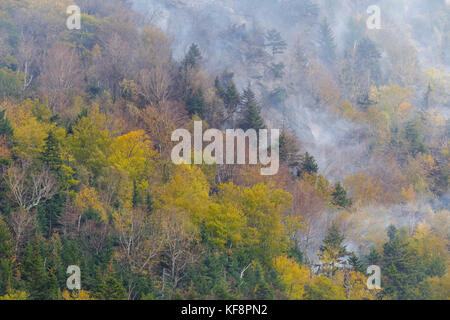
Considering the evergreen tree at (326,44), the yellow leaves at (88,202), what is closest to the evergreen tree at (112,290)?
the yellow leaves at (88,202)

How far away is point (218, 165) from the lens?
4966 cm

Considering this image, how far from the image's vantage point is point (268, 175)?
50406mm

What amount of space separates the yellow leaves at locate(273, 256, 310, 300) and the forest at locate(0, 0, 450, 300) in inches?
6.2

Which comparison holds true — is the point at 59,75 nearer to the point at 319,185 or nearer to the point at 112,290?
the point at 319,185

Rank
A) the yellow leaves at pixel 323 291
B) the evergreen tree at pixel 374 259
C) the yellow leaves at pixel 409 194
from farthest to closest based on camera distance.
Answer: the yellow leaves at pixel 409 194
the evergreen tree at pixel 374 259
the yellow leaves at pixel 323 291

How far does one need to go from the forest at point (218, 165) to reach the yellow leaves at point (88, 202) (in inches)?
5.4

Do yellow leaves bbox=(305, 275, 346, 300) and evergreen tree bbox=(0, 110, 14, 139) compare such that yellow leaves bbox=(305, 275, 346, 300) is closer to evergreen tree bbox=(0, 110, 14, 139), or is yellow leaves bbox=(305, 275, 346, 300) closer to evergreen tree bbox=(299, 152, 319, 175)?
evergreen tree bbox=(299, 152, 319, 175)

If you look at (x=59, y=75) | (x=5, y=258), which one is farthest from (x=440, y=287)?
(x=59, y=75)

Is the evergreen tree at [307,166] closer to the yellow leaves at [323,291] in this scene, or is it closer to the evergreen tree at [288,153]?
the evergreen tree at [288,153]

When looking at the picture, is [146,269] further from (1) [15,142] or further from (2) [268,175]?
(2) [268,175]

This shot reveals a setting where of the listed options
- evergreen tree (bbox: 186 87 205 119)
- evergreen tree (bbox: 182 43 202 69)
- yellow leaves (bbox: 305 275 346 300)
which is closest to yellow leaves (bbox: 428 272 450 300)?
yellow leaves (bbox: 305 275 346 300)

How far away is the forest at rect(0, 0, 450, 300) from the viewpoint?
36250 mm

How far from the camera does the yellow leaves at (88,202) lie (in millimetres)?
37969
